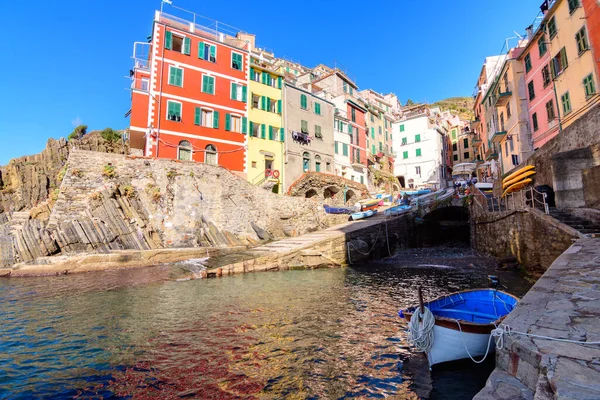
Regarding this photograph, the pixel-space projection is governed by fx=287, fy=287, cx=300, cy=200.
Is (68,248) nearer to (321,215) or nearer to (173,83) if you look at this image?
(173,83)

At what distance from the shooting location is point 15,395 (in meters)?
4.66

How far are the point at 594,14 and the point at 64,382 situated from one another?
2796 cm

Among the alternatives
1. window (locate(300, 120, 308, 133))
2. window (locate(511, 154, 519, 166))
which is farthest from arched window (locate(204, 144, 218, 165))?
window (locate(511, 154, 519, 166))

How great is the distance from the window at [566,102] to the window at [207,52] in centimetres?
2849

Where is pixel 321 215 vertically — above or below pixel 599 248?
above

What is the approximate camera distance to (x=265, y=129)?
101 feet

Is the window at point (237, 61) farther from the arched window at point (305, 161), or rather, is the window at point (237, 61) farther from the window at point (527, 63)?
the window at point (527, 63)

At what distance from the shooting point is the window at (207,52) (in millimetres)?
27203

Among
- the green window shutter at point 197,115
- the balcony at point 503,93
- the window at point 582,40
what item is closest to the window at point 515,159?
the balcony at point 503,93

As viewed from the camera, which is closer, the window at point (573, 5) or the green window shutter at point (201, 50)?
the window at point (573, 5)

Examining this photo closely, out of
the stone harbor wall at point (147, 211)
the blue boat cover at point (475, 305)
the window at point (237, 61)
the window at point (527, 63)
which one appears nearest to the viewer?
the blue boat cover at point (475, 305)

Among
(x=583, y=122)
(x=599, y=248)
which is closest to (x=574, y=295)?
(x=599, y=248)

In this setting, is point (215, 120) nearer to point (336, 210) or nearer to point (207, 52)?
point (207, 52)

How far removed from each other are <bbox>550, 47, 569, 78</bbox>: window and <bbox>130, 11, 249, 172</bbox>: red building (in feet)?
83.1
